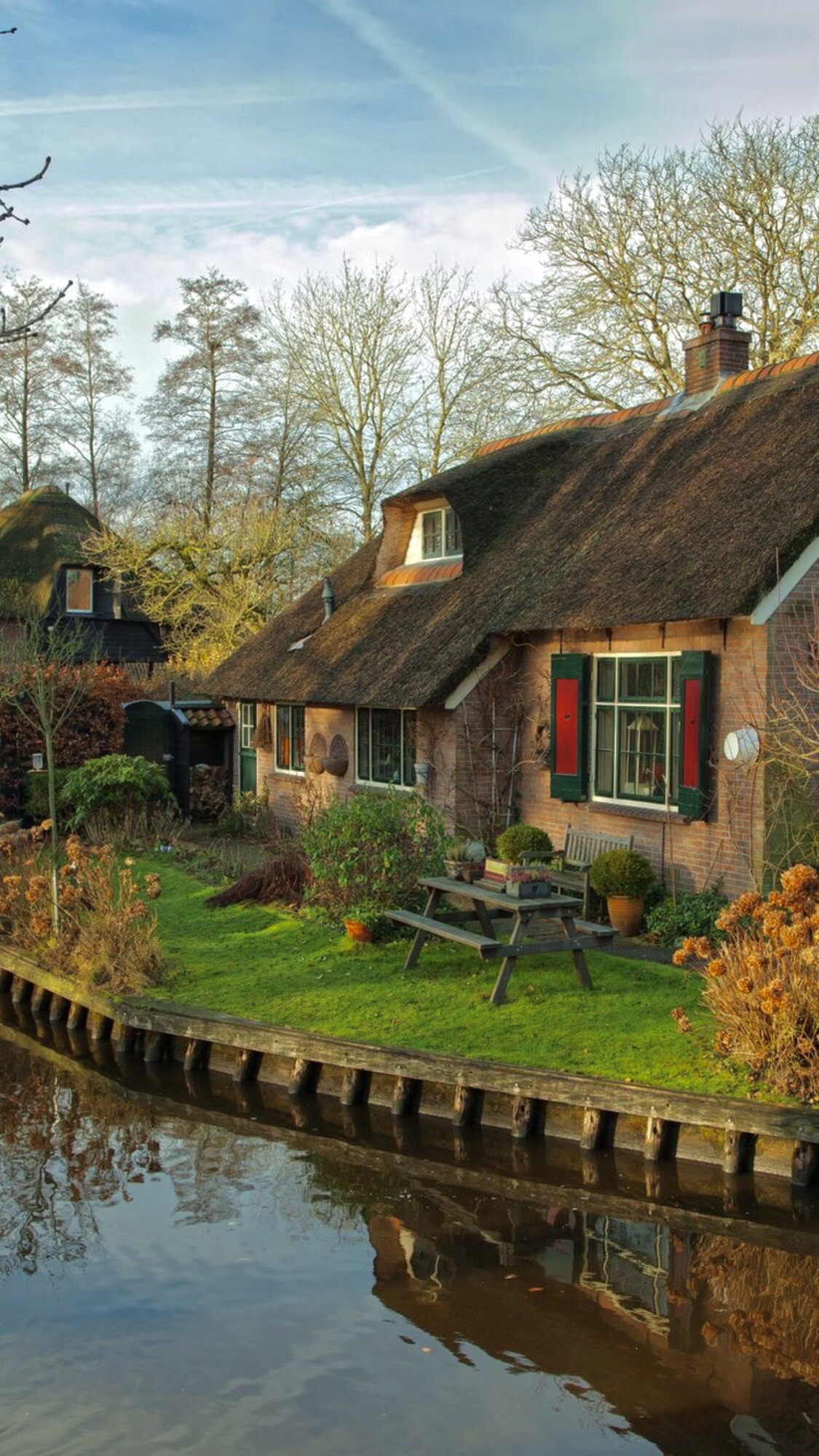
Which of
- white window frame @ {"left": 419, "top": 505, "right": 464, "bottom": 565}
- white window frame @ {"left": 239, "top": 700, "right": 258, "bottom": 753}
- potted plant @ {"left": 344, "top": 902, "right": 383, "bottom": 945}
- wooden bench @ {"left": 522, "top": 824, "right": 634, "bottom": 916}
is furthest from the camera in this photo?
white window frame @ {"left": 239, "top": 700, "right": 258, "bottom": 753}

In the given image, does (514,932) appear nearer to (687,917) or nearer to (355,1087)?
(355,1087)

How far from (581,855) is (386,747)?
3.91 meters

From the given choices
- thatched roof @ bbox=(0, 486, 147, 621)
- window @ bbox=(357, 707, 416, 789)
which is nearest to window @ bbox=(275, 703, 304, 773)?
window @ bbox=(357, 707, 416, 789)

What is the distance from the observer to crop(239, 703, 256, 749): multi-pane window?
2200 centimetres

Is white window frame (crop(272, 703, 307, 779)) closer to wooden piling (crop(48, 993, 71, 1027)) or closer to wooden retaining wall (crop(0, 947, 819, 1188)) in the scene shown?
wooden piling (crop(48, 993, 71, 1027))

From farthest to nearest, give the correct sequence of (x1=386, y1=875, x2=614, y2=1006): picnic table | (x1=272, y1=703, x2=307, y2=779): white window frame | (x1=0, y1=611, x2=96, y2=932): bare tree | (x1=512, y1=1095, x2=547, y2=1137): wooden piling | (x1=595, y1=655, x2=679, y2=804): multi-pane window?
1. (x1=272, y1=703, x2=307, y2=779): white window frame
2. (x1=0, y1=611, x2=96, y2=932): bare tree
3. (x1=595, y1=655, x2=679, y2=804): multi-pane window
4. (x1=386, y1=875, x2=614, y2=1006): picnic table
5. (x1=512, y1=1095, x2=547, y2=1137): wooden piling

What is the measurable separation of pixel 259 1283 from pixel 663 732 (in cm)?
733

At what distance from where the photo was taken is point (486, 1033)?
9.13 meters

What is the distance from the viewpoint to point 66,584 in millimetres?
34094

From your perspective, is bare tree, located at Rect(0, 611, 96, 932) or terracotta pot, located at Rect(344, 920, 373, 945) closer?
terracotta pot, located at Rect(344, 920, 373, 945)

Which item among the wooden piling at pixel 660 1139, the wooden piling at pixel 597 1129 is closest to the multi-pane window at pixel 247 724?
the wooden piling at pixel 597 1129

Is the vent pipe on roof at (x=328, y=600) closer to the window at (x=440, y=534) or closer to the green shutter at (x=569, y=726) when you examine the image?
the window at (x=440, y=534)

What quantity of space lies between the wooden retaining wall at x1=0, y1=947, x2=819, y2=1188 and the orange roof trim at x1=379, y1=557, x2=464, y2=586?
8.22 metres

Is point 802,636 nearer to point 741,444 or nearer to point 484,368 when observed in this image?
point 741,444
